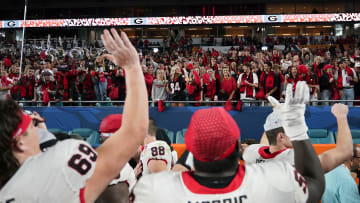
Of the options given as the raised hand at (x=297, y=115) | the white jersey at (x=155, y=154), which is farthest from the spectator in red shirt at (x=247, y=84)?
the raised hand at (x=297, y=115)

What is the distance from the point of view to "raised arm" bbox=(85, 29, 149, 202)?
5.01ft

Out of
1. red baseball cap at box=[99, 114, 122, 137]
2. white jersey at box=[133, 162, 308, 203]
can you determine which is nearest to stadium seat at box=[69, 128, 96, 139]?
red baseball cap at box=[99, 114, 122, 137]

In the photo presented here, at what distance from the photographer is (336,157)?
188 cm

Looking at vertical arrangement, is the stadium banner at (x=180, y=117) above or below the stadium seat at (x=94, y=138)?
above

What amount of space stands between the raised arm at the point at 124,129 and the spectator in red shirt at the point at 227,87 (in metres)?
7.91

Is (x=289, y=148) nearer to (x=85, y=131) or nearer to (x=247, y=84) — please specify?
(x=247, y=84)

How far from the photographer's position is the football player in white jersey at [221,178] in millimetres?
1424

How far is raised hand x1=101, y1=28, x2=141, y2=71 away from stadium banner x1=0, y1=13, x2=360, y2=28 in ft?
85.0

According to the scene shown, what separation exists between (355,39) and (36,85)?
25.9 m

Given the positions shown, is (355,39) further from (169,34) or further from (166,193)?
(166,193)

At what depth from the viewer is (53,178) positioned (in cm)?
141

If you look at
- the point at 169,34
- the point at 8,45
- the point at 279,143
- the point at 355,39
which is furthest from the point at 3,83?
the point at 355,39

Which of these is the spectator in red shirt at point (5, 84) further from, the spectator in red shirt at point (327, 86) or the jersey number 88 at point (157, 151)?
the spectator in red shirt at point (327, 86)

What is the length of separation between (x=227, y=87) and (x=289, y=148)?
6.82 metres
